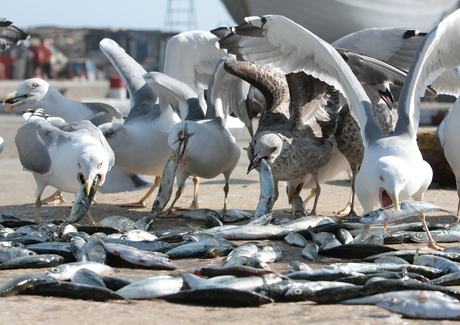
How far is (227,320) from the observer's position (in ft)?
9.34

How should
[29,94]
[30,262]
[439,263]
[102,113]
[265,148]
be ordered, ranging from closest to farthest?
[439,263]
[30,262]
[265,148]
[102,113]
[29,94]

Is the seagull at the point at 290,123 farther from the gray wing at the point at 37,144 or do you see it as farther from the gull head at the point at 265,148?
the gray wing at the point at 37,144

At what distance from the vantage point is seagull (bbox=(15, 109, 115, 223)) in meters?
5.13

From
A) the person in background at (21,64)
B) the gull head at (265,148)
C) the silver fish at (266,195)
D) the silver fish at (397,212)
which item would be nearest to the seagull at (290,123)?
the gull head at (265,148)

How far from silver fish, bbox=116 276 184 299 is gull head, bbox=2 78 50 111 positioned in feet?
16.2

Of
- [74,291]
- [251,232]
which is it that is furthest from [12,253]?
[251,232]

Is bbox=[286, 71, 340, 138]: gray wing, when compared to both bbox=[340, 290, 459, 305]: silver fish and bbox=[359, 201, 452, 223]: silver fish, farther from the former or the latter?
bbox=[340, 290, 459, 305]: silver fish

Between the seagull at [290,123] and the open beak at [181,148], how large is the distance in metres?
0.58

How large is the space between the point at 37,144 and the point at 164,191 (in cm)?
115

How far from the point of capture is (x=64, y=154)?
534 centimetres

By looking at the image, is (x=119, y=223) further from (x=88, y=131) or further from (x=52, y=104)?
(x=52, y=104)

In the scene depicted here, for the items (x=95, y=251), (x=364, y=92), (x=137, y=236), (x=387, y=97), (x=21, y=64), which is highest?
(x=364, y=92)

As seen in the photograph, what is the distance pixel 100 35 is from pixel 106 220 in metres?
41.9

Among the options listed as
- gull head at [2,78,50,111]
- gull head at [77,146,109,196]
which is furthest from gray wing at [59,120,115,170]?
gull head at [2,78,50,111]
